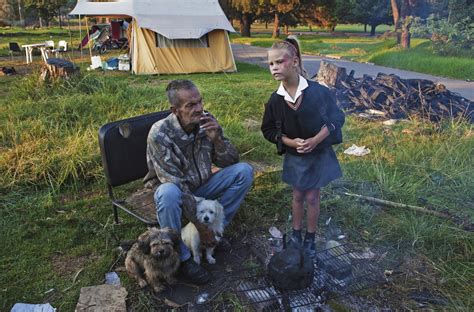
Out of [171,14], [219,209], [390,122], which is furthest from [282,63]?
[171,14]

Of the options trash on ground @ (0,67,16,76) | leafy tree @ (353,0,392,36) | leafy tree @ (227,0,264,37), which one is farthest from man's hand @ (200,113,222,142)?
leafy tree @ (227,0,264,37)

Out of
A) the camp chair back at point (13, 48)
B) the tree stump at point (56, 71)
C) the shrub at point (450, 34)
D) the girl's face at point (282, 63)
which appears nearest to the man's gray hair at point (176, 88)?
the girl's face at point (282, 63)

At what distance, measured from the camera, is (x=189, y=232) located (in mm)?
2992

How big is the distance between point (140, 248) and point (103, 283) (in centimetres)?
56

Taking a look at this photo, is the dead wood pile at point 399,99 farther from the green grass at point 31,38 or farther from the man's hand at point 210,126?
the green grass at point 31,38

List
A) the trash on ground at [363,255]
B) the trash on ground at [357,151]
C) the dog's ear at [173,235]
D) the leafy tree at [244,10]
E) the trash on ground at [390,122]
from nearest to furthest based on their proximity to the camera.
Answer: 1. the dog's ear at [173,235]
2. the trash on ground at [363,255]
3. the trash on ground at [357,151]
4. the trash on ground at [390,122]
5. the leafy tree at [244,10]

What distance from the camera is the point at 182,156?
9.94 ft

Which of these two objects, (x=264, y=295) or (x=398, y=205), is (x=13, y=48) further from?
(x=264, y=295)

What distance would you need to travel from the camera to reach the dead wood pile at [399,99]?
6.80 metres

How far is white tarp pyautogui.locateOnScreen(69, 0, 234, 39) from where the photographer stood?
13266mm

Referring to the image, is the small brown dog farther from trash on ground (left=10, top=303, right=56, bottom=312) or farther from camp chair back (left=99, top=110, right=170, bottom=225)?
trash on ground (left=10, top=303, right=56, bottom=312)

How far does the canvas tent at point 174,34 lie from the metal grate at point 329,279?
11.4 metres

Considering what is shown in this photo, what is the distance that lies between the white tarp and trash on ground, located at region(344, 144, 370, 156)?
9.23m

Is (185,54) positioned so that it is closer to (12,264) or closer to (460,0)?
(460,0)
